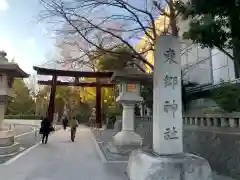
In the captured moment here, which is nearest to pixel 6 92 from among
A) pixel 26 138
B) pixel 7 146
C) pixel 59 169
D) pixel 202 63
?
pixel 7 146

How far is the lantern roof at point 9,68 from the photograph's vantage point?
40.1 feet

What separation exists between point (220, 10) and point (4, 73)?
375 inches

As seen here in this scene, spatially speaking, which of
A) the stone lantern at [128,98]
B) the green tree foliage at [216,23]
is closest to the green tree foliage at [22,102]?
the stone lantern at [128,98]

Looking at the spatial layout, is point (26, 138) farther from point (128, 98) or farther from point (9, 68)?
point (128, 98)

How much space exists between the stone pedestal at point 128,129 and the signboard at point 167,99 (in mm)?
6165

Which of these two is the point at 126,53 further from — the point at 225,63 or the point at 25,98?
the point at 25,98

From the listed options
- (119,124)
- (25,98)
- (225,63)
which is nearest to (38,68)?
(119,124)

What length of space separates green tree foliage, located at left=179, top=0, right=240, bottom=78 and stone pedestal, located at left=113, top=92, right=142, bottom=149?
15.1 feet

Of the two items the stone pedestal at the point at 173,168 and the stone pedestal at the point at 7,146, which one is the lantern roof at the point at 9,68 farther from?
the stone pedestal at the point at 173,168

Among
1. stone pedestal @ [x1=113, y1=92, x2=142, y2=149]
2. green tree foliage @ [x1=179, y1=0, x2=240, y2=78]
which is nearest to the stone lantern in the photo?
stone pedestal @ [x1=113, y1=92, x2=142, y2=149]

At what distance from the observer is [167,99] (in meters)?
6.70

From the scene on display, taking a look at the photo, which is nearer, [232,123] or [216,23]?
[232,123]

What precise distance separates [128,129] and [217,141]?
5.69m

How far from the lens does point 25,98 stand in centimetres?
4644
